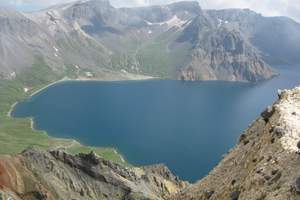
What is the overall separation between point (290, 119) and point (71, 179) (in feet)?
317

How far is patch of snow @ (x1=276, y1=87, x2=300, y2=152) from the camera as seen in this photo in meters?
40.4

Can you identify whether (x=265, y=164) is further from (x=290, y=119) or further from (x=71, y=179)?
(x=71, y=179)

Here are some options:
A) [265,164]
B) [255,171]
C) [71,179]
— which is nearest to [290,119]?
[265,164]

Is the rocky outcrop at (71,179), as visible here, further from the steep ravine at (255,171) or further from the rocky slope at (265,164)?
the rocky slope at (265,164)

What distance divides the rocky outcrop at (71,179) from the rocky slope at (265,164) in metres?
59.8

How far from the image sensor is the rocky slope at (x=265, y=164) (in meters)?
35.9

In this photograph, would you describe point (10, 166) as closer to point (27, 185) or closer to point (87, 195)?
point (27, 185)

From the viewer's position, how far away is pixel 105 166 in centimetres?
14512

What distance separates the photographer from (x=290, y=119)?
44375 millimetres

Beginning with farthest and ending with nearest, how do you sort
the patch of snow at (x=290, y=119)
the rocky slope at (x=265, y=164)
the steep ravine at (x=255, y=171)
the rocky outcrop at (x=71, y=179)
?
the rocky outcrop at (x=71, y=179) < the patch of snow at (x=290, y=119) < the steep ravine at (x=255, y=171) < the rocky slope at (x=265, y=164)

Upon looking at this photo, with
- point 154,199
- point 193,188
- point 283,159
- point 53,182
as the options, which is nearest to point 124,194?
point 154,199

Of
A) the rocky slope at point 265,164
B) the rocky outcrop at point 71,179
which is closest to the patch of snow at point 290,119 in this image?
the rocky slope at point 265,164

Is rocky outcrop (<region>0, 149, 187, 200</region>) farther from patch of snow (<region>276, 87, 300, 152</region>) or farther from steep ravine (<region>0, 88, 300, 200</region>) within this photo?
patch of snow (<region>276, 87, 300, 152</region>)

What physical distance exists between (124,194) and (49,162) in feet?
73.0
